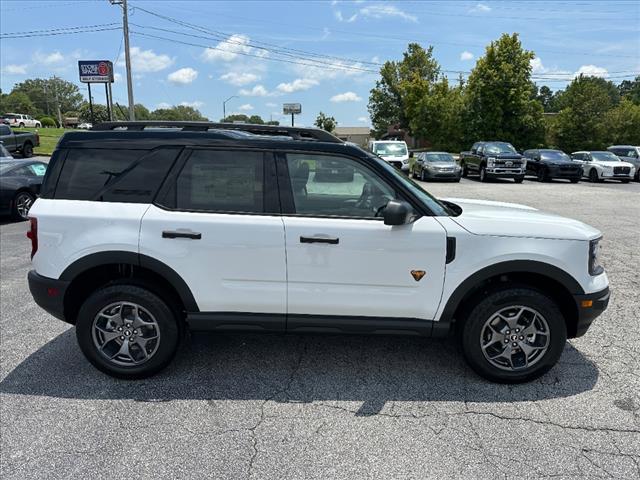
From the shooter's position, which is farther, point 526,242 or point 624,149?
point 624,149

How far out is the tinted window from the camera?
339 centimetres

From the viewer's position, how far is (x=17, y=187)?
10.2 meters

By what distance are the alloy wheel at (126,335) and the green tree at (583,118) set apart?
43546mm

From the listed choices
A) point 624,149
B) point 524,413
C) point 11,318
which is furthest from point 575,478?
point 624,149

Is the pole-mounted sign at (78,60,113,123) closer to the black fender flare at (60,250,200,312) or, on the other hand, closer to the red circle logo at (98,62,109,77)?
the red circle logo at (98,62,109,77)

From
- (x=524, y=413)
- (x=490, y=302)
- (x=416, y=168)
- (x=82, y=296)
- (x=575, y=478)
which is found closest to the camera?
(x=575, y=478)

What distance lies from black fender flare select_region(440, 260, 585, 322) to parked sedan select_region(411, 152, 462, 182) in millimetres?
19704

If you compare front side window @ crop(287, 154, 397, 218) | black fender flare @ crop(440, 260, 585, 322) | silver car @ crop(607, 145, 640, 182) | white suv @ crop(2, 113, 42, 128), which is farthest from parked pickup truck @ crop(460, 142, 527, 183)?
white suv @ crop(2, 113, 42, 128)

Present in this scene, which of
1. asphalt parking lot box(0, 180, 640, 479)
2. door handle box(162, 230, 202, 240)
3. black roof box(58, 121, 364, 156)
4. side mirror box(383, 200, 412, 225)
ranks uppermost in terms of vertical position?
black roof box(58, 121, 364, 156)

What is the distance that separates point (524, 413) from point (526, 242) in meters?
1.18

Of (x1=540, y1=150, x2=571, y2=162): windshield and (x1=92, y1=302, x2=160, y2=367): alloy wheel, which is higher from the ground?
(x1=540, y1=150, x2=571, y2=162): windshield

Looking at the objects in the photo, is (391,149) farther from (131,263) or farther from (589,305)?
(131,263)

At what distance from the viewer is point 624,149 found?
25.8 meters

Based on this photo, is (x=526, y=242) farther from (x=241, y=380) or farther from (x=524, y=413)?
(x=241, y=380)
